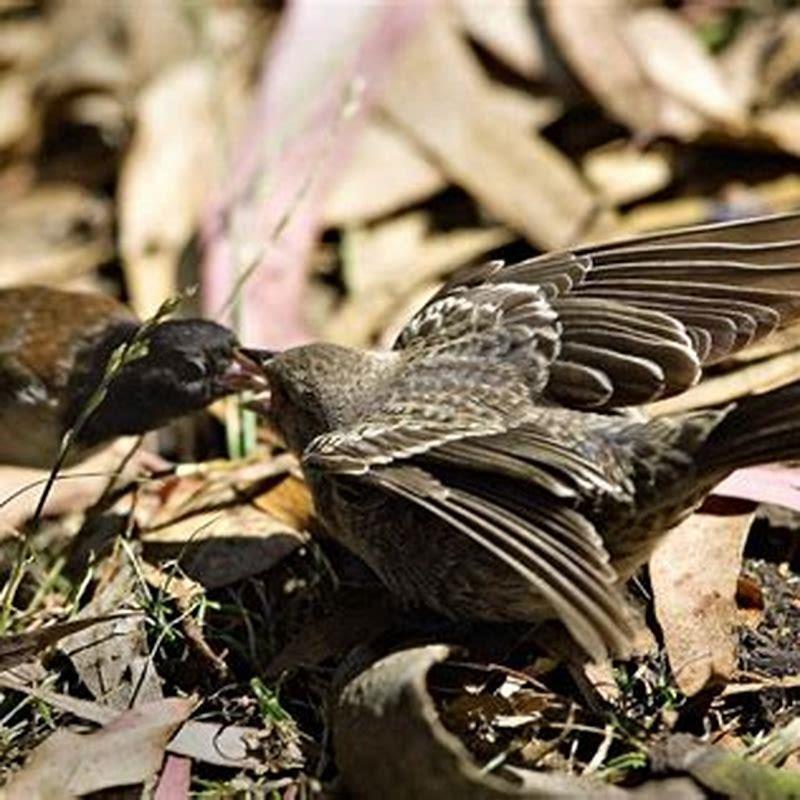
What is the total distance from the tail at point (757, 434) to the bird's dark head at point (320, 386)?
1057mm

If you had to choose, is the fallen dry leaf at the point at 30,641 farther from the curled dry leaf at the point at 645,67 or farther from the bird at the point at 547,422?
the curled dry leaf at the point at 645,67

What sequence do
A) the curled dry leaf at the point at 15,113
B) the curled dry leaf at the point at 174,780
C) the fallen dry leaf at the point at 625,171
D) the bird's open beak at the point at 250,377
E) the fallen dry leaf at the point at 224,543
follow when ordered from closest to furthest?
the curled dry leaf at the point at 174,780, the fallen dry leaf at the point at 224,543, the bird's open beak at the point at 250,377, the fallen dry leaf at the point at 625,171, the curled dry leaf at the point at 15,113

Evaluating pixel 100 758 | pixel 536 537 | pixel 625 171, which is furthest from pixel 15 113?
pixel 536 537

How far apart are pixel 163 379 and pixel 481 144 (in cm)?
218

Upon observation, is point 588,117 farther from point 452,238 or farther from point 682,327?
point 682,327

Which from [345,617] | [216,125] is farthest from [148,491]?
[216,125]

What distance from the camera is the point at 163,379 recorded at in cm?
634

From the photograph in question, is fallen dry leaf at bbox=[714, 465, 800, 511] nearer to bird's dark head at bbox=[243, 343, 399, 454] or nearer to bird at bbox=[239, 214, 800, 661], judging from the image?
bird at bbox=[239, 214, 800, 661]

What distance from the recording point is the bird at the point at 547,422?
4.63m

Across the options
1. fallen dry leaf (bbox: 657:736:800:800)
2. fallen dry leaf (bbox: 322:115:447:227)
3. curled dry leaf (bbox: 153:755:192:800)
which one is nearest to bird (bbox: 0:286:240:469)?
fallen dry leaf (bbox: 322:115:447:227)

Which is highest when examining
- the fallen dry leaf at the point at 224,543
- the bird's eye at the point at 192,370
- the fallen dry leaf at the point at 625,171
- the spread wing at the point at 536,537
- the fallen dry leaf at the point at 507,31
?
the fallen dry leaf at the point at 507,31

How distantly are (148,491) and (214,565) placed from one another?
22.8 inches

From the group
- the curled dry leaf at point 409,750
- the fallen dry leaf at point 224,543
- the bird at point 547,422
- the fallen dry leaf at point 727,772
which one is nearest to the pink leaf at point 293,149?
the fallen dry leaf at point 224,543

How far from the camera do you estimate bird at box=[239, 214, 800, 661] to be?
4.63 metres
